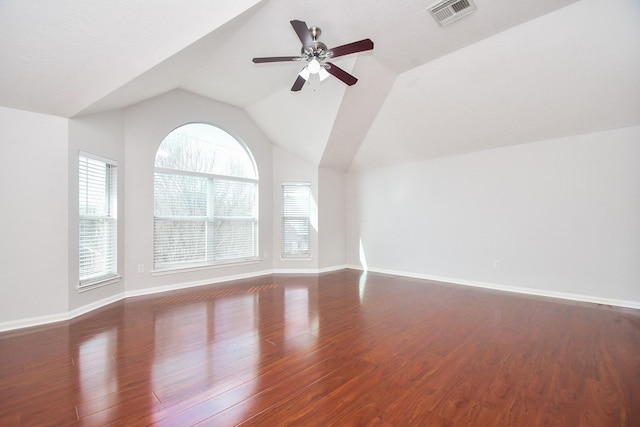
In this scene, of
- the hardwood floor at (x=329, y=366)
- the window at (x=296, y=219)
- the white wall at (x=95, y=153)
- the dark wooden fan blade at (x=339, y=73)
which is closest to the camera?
the hardwood floor at (x=329, y=366)

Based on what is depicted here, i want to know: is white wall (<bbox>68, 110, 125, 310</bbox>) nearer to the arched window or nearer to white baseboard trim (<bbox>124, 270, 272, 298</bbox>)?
white baseboard trim (<bbox>124, 270, 272, 298</bbox>)

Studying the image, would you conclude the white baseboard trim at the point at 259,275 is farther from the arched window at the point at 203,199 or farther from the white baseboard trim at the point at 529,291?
the arched window at the point at 203,199

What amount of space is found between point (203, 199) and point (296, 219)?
1887 mm

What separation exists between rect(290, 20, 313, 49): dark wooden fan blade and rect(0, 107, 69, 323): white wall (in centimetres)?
285

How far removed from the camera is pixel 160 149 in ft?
14.0

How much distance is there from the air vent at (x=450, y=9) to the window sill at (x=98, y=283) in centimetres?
491

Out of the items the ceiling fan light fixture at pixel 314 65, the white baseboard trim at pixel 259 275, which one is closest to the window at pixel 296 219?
the white baseboard trim at pixel 259 275

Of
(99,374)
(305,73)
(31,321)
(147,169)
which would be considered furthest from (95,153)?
(305,73)

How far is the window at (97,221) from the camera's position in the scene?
3342mm

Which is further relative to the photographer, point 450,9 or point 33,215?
point 33,215

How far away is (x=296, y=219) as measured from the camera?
5770 mm

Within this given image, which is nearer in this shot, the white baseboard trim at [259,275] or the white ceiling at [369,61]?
the white ceiling at [369,61]

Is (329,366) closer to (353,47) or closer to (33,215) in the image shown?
(353,47)

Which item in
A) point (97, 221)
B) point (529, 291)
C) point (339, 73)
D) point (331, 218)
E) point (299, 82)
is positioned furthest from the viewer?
point (331, 218)
